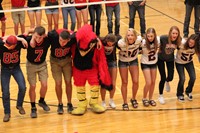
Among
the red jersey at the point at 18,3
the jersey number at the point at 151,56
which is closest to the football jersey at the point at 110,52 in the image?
the jersey number at the point at 151,56

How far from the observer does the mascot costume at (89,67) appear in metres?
6.60

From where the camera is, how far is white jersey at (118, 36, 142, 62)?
6797mm

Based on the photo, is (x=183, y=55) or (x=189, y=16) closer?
(x=183, y=55)

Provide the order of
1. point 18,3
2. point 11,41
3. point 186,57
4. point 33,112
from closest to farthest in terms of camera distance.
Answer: point 11,41, point 33,112, point 186,57, point 18,3

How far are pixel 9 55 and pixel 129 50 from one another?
180 centimetres

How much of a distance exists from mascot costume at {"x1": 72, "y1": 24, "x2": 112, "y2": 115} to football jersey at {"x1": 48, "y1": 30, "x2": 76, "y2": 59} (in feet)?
0.30

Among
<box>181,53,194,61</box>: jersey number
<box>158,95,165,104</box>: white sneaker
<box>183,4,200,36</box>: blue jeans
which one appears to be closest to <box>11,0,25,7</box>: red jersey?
<box>183,4,200,36</box>: blue jeans

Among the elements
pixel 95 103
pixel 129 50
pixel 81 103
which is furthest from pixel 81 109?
pixel 129 50

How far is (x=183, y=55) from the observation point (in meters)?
7.12

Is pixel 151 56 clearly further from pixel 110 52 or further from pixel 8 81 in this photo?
pixel 8 81

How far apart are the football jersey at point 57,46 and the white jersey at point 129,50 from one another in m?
0.73

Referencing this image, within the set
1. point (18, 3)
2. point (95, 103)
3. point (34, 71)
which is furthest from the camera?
point (18, 3)

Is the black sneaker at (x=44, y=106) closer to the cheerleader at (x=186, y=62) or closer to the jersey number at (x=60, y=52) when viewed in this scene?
the jersey number at (x=60, y=52)

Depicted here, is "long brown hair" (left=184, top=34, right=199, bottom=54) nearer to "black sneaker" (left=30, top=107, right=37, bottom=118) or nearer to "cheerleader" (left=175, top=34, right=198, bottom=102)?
"cheerleader" (left=175, top=34, right=198, bottom=102)
